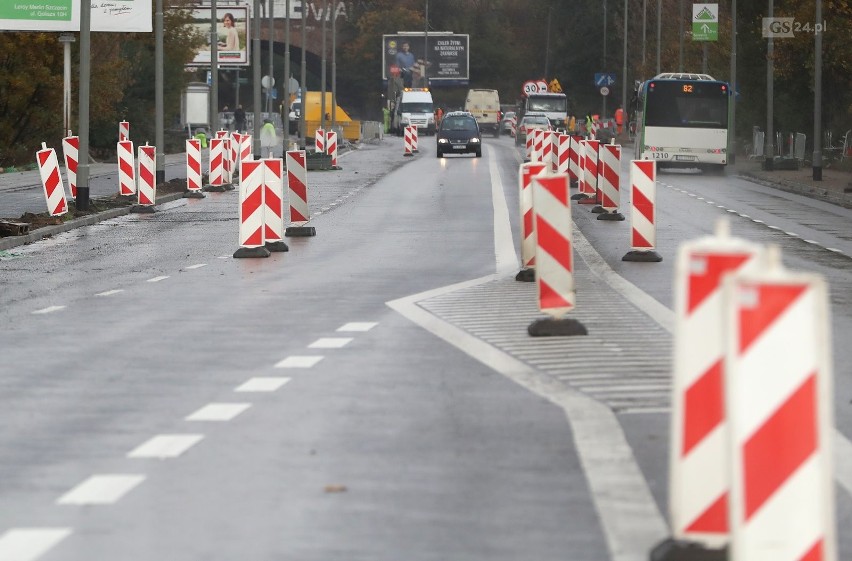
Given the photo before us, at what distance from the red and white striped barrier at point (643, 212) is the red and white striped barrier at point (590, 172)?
12783mm

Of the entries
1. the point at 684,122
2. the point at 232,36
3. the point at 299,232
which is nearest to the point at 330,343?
the point at 299,232

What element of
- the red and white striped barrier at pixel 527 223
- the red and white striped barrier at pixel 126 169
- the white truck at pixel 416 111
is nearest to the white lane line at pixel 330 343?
the red and white striped barrier at pixel 527 223

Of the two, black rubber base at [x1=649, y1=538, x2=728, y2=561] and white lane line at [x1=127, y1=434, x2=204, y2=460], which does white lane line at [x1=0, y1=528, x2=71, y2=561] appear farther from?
black rubber base at [x1=649, y1=538, x2=728, y2=561]

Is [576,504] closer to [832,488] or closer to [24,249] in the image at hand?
[832,488]

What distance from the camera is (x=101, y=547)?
22.7ft

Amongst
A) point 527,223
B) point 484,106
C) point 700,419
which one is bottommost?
point 484,106

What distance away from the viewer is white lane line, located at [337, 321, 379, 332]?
1446 centimetres

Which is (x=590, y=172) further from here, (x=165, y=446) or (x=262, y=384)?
(x=165, y=446)

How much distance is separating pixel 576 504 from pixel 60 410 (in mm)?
3707

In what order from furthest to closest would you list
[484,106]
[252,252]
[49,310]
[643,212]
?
[484,106] → [252,252] → [643,212] → [49,310]

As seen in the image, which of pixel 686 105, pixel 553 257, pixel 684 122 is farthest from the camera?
pixel 686 105

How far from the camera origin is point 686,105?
57656 mm

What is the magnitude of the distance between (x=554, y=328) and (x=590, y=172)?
22644 millimetres

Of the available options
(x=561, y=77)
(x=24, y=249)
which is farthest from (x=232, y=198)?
(x=561, y=77)
